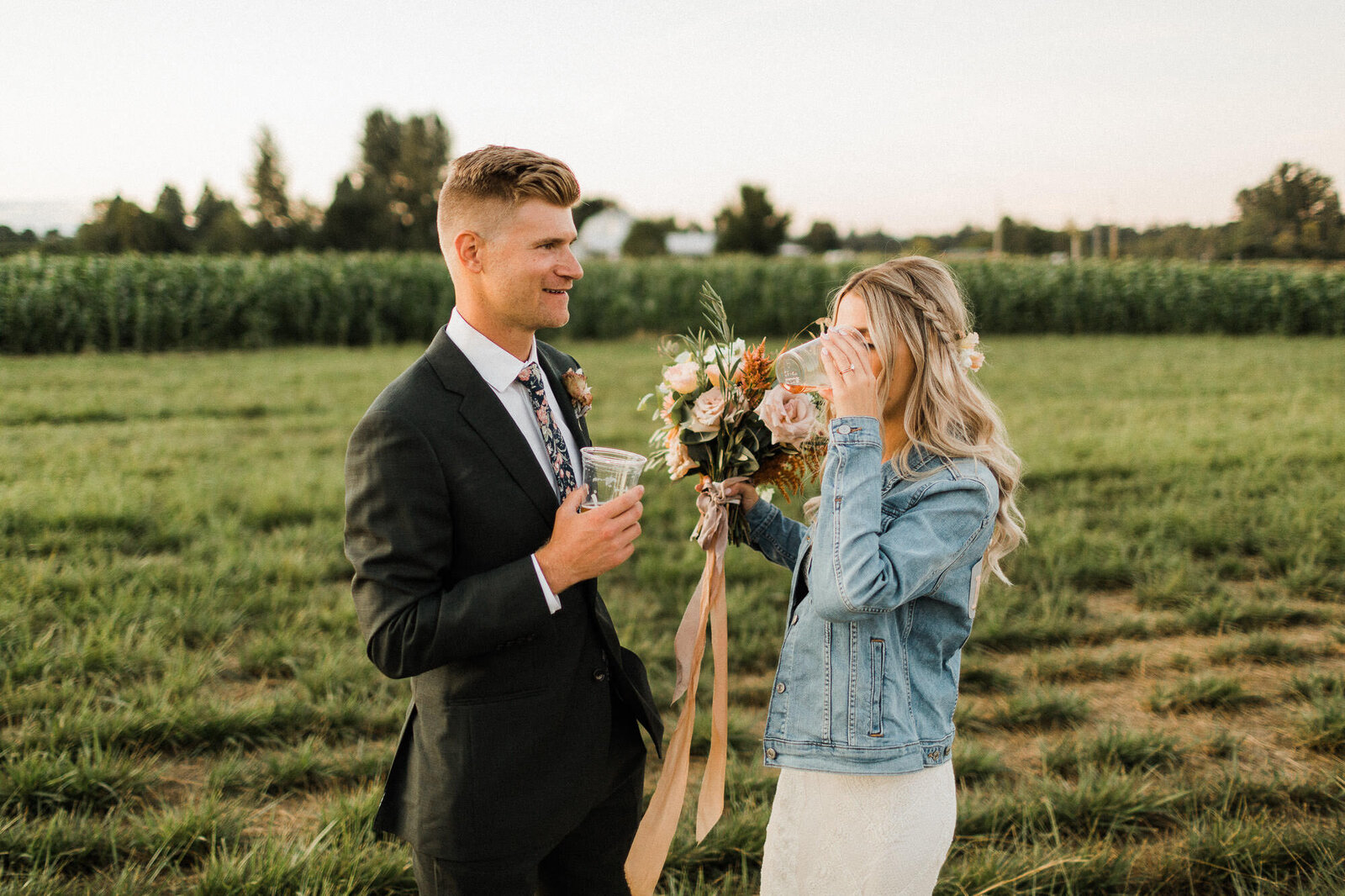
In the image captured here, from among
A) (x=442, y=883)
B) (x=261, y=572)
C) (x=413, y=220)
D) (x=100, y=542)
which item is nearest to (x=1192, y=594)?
(x=442, y=883)

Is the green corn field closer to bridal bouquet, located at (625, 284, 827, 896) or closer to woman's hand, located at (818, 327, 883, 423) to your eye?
bridal bouquet, located at (625, 284, 827, 896)

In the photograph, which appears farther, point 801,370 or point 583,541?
point 801,370

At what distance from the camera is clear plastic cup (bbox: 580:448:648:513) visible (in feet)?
6.25

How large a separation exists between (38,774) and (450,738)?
2.39 meters

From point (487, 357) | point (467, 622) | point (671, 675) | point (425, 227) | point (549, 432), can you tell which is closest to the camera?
point (467, 622)

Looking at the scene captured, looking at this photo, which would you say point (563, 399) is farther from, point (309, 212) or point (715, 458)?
point (309, 212)

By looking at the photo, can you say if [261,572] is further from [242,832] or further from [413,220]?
[413,220]

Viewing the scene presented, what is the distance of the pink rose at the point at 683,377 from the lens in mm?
2201

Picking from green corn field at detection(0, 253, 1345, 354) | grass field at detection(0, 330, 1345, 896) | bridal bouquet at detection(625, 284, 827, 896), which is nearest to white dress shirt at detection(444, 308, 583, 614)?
bridal bouquet at detection(625, 284, 827, 896)

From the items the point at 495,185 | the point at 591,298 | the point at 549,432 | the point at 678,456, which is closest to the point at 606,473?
the point at 549,432

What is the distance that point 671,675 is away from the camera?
4.58m

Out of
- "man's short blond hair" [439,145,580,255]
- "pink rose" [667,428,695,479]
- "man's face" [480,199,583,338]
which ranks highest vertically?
"man's short blond hair" [439,145,580,255]

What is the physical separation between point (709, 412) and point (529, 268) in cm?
58

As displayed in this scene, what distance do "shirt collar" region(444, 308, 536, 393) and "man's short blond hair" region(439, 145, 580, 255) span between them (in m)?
0.20
